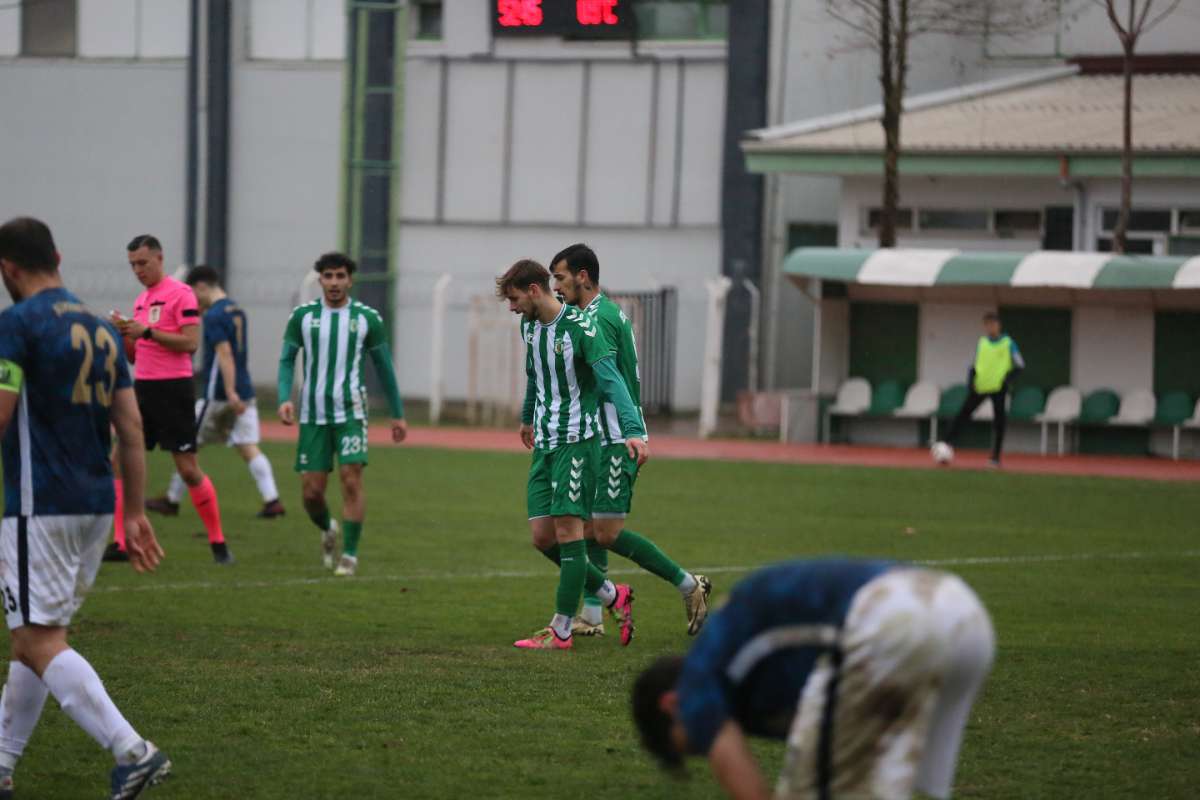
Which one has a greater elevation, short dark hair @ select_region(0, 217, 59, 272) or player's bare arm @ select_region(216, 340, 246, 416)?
short dark hair @ select_region(0, 217, 59, 272)

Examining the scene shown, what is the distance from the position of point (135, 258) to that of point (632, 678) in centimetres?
479

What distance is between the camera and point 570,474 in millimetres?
9125

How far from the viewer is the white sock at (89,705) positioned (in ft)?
18.7

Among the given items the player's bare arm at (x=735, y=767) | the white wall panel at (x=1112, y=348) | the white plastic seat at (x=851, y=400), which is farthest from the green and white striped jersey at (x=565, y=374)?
the white wall panel at (x=1112, y=348)

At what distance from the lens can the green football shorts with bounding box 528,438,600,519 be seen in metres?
9.12

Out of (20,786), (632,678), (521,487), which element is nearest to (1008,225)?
(521,487)

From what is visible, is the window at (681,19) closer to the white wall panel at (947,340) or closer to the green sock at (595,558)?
the white wall panel at (947,340)

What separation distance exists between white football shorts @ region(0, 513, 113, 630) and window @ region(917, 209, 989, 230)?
24452 millimetres

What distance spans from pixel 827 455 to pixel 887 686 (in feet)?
67.2

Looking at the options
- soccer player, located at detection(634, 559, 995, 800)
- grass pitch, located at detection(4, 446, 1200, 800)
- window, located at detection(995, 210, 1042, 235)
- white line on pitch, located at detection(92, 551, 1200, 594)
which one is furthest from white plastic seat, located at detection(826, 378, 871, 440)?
soccer player, located at detection(634, 559, 995, 800)

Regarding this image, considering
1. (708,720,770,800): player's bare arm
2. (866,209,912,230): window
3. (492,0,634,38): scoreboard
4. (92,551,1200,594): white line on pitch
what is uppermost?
(492,0,634,38): scoreboard

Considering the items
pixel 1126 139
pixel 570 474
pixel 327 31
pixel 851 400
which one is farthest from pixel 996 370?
pixel 327 31

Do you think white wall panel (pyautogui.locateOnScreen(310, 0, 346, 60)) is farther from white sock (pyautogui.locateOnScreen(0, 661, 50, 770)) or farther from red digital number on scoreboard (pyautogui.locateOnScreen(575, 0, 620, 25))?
white sock (pyautogui.locateOnScreen(0, 661, 50, 770))

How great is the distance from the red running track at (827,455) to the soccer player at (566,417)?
13.4m
